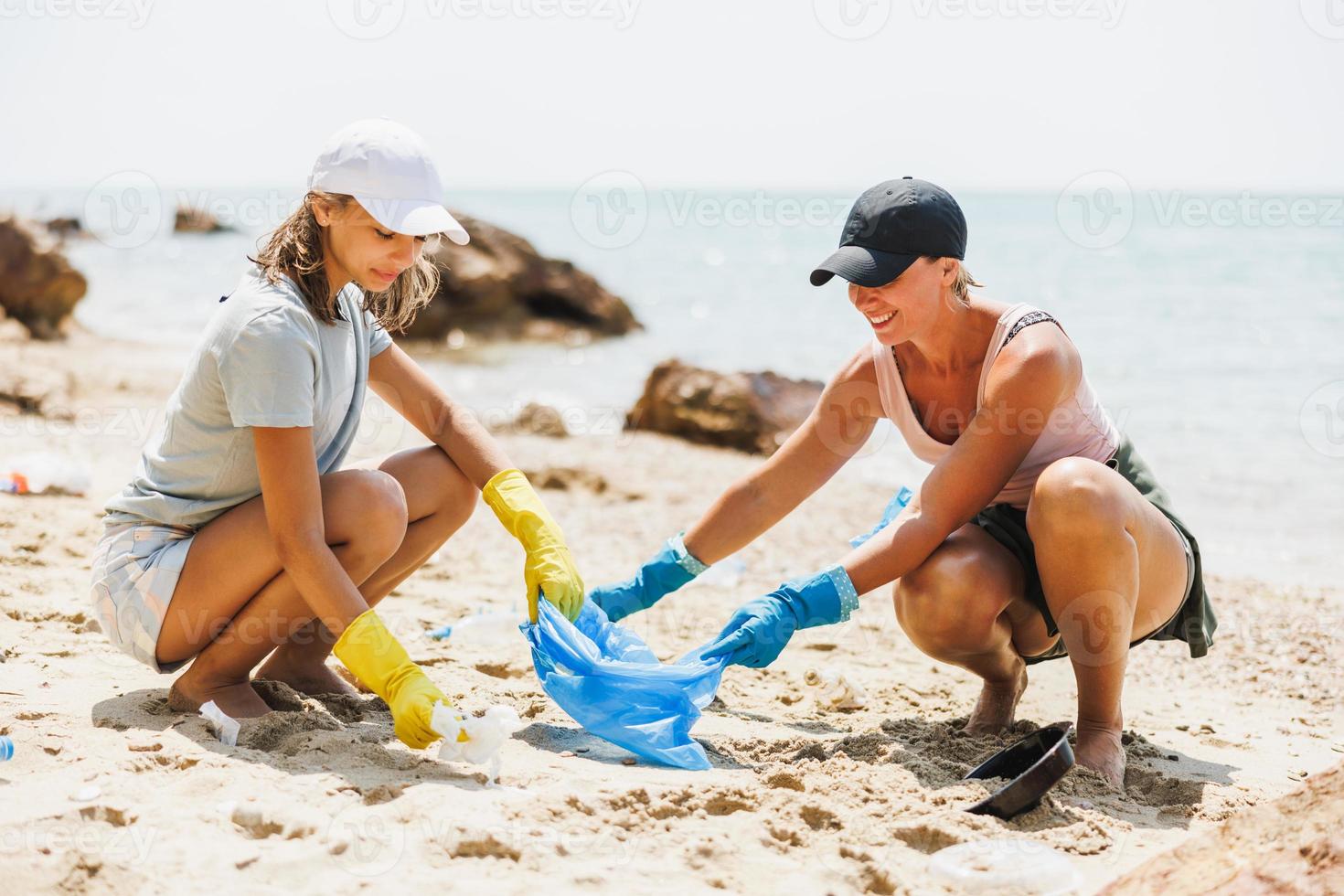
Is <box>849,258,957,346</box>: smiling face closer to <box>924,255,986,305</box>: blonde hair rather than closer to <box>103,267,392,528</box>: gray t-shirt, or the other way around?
<box>924,255,986,305</box>: blonde hair

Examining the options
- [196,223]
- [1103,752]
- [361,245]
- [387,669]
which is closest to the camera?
[387,669]

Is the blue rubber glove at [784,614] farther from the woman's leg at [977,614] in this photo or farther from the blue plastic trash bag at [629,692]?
the woman's leg at [977,614]

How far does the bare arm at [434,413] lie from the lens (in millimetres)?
2898

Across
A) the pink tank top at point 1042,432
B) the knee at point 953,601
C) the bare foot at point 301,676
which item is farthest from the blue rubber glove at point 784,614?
the bare foot at point 301,676

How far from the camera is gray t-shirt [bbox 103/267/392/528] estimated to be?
237cm

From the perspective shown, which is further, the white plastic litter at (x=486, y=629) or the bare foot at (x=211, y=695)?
the white plastic litter at (x=486, y=629)

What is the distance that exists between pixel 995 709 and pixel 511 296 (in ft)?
40.0

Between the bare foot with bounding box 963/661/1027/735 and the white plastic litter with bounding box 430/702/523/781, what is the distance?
1232mm

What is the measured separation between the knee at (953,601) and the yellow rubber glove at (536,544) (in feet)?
2.59

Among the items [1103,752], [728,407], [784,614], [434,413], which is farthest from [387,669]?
[728,407]

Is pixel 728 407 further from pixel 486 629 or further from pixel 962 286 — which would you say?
pixel 962 286

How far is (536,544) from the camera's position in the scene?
2.84 m

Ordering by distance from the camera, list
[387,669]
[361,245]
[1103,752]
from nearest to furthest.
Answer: [387,669], [361,245], [1103,752]

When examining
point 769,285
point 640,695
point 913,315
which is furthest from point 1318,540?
point 769,285
